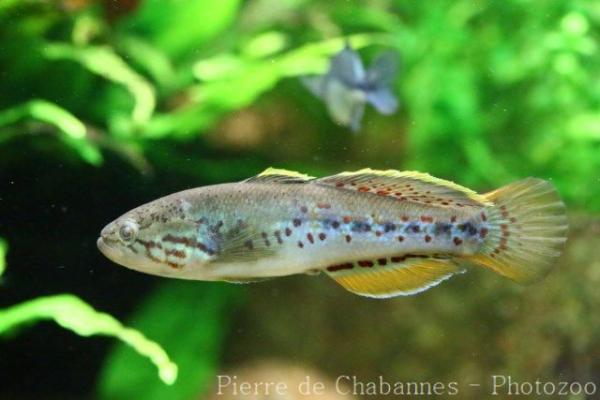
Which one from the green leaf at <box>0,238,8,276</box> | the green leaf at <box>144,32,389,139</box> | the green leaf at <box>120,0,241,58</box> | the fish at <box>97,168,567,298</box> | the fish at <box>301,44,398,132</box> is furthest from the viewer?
the green leaf at <box>120,0,241,58</box>

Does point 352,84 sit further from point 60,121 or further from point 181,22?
point 60,121

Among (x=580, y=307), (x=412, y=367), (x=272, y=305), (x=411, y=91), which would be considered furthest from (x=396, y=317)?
(x=411, y=91)

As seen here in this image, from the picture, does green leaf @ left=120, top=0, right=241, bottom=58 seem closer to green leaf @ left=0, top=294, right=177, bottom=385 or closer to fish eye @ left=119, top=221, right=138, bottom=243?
green leaf @ left=0, top=294, right=177, bottom=385

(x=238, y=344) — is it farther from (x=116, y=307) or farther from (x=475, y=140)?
(x=475, y=140)

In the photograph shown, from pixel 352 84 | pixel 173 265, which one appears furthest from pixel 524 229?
pixel 352 84

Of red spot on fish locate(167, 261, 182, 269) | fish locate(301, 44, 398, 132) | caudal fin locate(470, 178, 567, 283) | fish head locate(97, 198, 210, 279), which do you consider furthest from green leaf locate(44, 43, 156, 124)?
caudal fin locate(470, 178, 567, 283)
